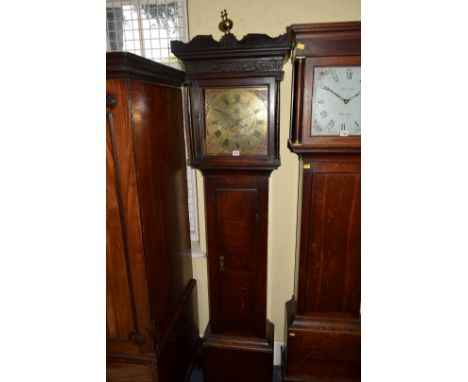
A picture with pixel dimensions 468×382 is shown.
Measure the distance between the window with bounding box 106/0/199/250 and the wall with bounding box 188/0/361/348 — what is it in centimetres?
12

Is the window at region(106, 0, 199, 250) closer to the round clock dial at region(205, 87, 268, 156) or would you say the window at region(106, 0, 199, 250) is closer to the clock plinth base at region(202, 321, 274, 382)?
the round clock dial at region(205, 87, 268, 156)

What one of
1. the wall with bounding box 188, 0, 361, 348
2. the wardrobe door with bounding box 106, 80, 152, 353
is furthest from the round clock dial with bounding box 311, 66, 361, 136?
the wardrobe door with bounding box 106, 80, 152, 353

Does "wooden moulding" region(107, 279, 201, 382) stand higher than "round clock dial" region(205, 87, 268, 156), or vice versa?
"round clock dial" region(205, 87, 268, 156)

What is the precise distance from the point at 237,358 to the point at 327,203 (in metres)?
1.14

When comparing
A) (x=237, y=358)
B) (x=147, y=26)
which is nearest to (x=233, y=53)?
(x=147, y=26)

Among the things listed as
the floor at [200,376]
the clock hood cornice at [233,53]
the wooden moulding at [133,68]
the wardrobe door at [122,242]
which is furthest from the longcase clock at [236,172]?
the wardrobe door at [122,242]

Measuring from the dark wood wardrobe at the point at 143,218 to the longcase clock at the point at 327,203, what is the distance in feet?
2.19

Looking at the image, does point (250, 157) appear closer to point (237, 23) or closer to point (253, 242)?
point (253, 242)

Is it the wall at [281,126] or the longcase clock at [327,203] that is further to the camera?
the wall at [281,126]

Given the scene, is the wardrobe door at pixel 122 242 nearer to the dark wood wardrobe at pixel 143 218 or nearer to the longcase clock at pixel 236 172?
the dark wood wardrobe at pixel 143 218

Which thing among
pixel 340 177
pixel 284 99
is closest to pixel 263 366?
pixel 340 177

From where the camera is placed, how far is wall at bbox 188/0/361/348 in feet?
5.05

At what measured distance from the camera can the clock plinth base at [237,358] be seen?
5.55ft

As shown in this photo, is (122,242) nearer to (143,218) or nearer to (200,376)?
(143,218)
